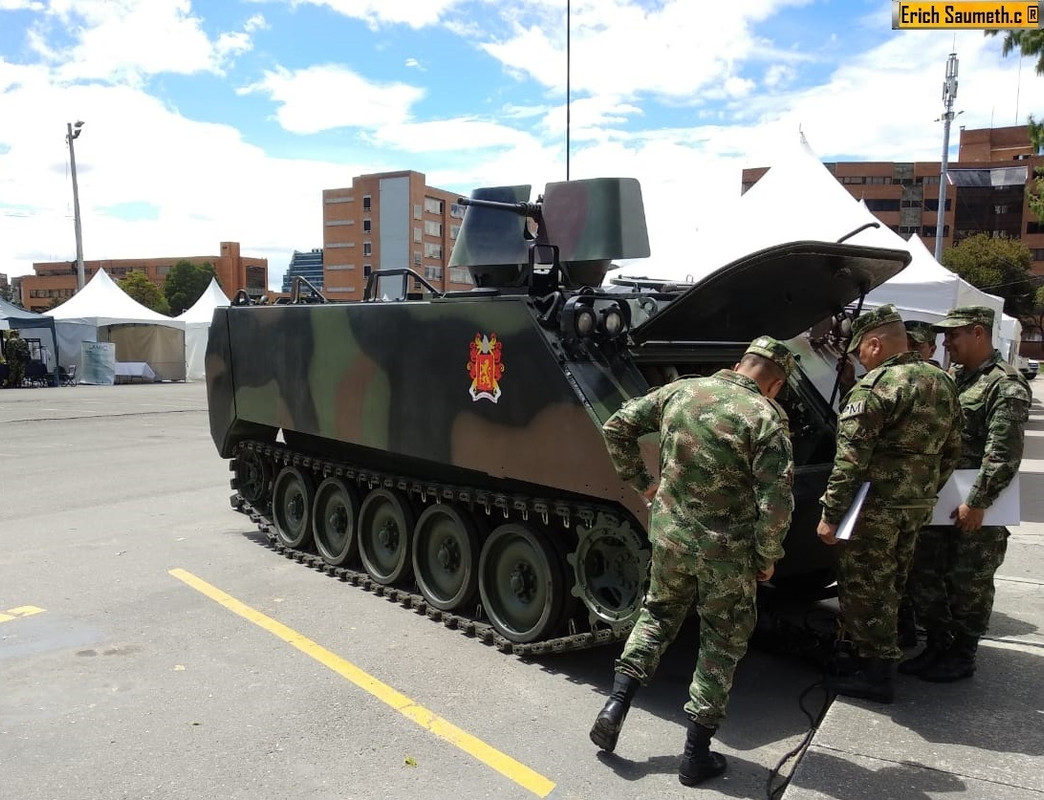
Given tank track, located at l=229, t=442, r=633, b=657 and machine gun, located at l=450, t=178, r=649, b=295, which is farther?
machine gun, located at l=450, t=178, r=649, b=295

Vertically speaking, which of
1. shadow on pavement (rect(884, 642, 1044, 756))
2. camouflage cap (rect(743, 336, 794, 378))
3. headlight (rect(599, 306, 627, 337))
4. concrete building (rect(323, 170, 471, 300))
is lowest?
shadow on pavement (rect(884, 642, 1044, 756))

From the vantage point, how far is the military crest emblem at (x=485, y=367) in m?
4.87

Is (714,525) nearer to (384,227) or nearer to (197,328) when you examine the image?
(197,328)

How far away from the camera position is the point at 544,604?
482 centimetres

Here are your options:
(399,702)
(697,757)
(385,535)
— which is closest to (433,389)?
(385,535)

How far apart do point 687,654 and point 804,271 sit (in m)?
2.22

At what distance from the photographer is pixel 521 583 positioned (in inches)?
199

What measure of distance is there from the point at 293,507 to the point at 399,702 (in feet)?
11.4

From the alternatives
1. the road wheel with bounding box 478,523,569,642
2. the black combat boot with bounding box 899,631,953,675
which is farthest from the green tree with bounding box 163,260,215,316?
the black combat boot with bounding box 899,631,953,675

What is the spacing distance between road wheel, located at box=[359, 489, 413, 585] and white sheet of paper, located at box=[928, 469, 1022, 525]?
129 inches

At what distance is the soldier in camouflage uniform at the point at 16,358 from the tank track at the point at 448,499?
2437 cm

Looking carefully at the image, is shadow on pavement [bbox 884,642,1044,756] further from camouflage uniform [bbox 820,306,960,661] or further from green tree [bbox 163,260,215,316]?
green tree [bbox 163,260,215,316]

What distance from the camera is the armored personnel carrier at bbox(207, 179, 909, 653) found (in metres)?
4.46

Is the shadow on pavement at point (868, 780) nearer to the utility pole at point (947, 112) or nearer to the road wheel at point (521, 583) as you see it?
the road wheel at point (521, 583)
